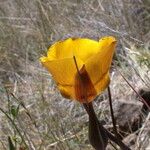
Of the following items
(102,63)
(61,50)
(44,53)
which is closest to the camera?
(102,63)

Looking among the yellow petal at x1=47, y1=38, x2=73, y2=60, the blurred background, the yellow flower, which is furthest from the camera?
the blurred background

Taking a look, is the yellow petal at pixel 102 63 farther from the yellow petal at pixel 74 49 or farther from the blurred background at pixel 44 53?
the blurred background at pixel 44 53

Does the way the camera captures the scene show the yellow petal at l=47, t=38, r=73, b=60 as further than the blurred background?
No

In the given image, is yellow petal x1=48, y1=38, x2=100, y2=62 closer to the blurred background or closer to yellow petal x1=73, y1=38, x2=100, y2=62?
yellow petal x1=73, y1=38, x2=100, y2=62

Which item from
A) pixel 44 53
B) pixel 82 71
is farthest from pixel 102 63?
pixel 44 53

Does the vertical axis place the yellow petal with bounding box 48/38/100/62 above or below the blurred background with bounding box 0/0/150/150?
above

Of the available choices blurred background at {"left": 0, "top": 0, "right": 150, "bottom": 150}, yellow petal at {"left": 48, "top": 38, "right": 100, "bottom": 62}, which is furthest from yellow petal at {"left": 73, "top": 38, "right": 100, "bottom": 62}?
blurred background at {"left": 0, "top": 0, "right": 150, "bottom": 150}

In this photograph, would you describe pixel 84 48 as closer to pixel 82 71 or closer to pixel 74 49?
pixel 74 49

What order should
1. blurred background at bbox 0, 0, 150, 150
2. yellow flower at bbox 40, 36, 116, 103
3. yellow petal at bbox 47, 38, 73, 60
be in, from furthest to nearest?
blurred background at bbox 0, 0, 150, 150, yellow petal at bbox 47, 38, 73, 60, yellow flower at bbox 40, 36, 116, 103

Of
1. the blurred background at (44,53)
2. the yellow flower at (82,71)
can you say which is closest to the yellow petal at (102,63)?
the yellow flower at (82,71)

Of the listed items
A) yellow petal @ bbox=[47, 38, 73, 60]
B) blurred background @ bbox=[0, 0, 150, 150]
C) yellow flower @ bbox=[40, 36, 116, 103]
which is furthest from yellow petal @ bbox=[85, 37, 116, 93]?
blurred background @ bbox=[0, 0, 150, 150]
